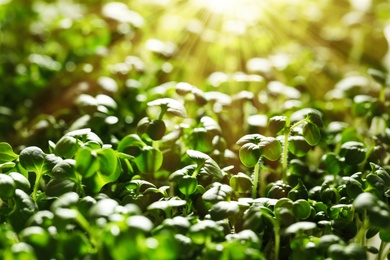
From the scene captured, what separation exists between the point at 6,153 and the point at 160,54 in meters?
0.69

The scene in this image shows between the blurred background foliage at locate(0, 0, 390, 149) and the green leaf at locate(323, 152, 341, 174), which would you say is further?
the blurred background foliage at locate(0, 0, 390, 149)

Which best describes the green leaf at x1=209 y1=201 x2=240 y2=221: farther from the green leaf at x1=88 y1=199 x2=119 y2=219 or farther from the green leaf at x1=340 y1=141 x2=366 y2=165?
the green leaf at x1=340 y1=141 x2=366 y2=165

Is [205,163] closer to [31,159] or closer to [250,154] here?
[250,154]

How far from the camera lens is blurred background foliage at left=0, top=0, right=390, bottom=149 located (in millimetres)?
1551

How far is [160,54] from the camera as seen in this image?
171cm

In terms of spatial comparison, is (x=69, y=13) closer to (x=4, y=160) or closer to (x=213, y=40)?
(x=213, y=40)

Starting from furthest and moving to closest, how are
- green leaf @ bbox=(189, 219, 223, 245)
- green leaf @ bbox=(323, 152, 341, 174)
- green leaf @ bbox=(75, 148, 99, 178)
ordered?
green leaf @ bbox=(323, 152, 341, 174) → green leaf @ bbox=(75, 148, 99, 178) → green leaf @ bbox=(189, 219, 223, 245)

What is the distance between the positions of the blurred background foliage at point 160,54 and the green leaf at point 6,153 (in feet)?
0.67

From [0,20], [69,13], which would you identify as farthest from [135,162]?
[69,13]

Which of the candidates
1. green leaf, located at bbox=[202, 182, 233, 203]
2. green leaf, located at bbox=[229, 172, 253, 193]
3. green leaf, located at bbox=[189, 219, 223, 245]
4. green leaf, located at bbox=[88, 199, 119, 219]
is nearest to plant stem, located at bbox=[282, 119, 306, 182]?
green leaf, located at bbox=[229, 172, 253, 193]

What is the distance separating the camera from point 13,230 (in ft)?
3.25

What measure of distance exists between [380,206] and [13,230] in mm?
632

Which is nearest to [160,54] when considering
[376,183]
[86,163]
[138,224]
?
[86,163]

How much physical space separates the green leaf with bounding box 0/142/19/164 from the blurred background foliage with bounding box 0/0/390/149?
0.20 metres
